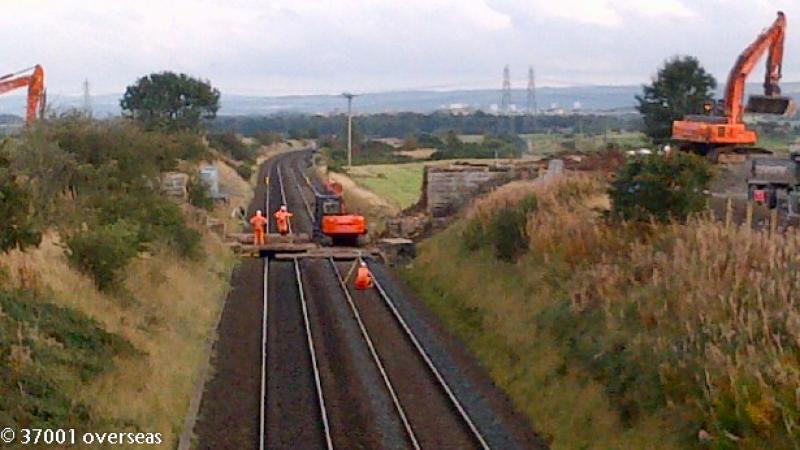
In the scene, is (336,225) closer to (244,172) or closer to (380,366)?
(380,366)

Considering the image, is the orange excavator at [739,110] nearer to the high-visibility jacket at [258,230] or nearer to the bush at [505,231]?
the bush at [505,231]

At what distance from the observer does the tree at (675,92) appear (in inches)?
2781

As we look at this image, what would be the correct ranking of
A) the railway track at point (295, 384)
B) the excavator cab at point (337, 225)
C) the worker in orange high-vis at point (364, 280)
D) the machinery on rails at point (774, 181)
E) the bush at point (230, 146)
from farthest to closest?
the bush at point (230, 146) → the excavator cab at point (337, 225) → the worker in orange high-vis at point (364, 280) → the machinery on rails at point (774, 181) → the railway track at point (295, 384)

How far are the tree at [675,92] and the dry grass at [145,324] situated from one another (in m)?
45.4

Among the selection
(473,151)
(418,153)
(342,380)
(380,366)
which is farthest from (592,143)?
(342,380)

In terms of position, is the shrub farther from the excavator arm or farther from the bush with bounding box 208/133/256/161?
the bush with bounding box 208/133/256/161

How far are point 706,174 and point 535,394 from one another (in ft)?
26.0

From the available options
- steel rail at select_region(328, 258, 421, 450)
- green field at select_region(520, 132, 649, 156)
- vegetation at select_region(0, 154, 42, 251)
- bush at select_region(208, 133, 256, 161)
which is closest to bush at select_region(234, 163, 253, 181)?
bush at select_region(208, 133, 256, 161)

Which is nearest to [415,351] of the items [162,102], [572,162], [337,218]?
[337,218]

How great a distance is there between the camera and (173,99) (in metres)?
99.3

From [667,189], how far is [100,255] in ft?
37.6

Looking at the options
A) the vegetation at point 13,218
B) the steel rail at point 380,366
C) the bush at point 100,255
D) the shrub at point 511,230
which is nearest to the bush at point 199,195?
the steel rail at point 380,366

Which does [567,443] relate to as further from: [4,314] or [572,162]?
[572,162]

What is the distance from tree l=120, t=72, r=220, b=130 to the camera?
96688 millimetres
